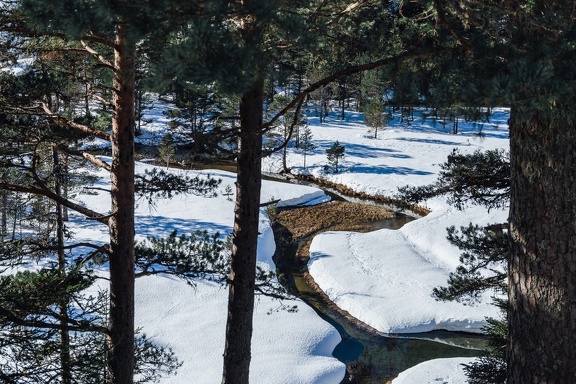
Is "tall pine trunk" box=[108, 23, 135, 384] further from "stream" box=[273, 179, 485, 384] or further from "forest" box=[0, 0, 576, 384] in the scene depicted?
"stream" box=[273, 179, 485, 384]

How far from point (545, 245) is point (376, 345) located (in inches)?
386

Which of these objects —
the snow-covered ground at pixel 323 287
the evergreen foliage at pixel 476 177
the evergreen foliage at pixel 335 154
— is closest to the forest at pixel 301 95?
the snow-covered ground at pixel 323 287

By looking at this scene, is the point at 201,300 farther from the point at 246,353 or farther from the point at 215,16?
the point at 215,16

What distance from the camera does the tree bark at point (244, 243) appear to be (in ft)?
14.7

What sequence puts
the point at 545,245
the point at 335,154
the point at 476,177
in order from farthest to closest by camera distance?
the point at 335,154 < the point at 476,177 < the point at 545,245

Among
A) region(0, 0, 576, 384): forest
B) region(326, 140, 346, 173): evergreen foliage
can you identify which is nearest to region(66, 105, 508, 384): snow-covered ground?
region(0, 0, 576, 384): forest

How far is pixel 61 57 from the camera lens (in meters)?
5.98

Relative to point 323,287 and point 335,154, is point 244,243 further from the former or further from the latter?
point 335,154

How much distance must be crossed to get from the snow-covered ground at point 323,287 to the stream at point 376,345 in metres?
0.26

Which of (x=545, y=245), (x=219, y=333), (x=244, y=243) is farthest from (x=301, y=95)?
(x=219, y=333)

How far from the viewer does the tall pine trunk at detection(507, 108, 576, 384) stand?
3.18 meters

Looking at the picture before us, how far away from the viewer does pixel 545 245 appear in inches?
128

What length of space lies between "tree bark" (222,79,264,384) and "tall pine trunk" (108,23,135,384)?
98cm

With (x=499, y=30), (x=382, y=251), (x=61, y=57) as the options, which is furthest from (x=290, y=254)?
(x=499, y=30)
